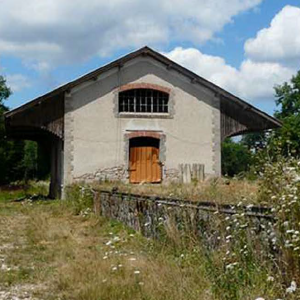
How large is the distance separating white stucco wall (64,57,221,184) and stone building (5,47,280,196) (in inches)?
1.7

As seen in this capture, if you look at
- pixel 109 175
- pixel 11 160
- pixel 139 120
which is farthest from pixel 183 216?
pixel 11 160

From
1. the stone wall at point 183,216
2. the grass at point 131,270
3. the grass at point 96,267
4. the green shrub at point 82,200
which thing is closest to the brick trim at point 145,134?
the green shrub at point 82,200

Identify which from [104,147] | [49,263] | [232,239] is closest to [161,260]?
[232,239]

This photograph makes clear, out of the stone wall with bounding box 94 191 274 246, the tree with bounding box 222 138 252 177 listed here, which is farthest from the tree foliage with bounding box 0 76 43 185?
the stone wall with bounding box 94 191 274 246

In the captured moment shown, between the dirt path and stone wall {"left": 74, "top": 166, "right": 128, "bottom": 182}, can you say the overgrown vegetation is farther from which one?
the dirt path

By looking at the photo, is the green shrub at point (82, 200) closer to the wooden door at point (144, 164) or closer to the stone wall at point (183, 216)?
the stone wall at point (183, 216)

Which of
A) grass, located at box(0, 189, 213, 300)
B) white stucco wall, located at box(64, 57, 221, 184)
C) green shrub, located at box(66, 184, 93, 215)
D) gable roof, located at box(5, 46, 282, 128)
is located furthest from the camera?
white stucco wall, located at box(64, 57, 221, 184)

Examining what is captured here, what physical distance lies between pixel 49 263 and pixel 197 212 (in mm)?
2535

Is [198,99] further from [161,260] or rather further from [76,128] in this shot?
[161,260]

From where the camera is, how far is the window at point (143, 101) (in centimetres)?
2434

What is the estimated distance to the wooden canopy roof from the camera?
73.8 ft

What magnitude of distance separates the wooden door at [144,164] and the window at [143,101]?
1679mm

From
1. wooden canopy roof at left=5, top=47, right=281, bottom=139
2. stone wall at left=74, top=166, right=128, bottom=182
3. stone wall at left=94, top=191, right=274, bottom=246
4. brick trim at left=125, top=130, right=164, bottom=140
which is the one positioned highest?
wooden canopy roof at left=5, top=47, right=281, bottom=139

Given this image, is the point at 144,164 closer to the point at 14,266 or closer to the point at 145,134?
the point at 145,134
